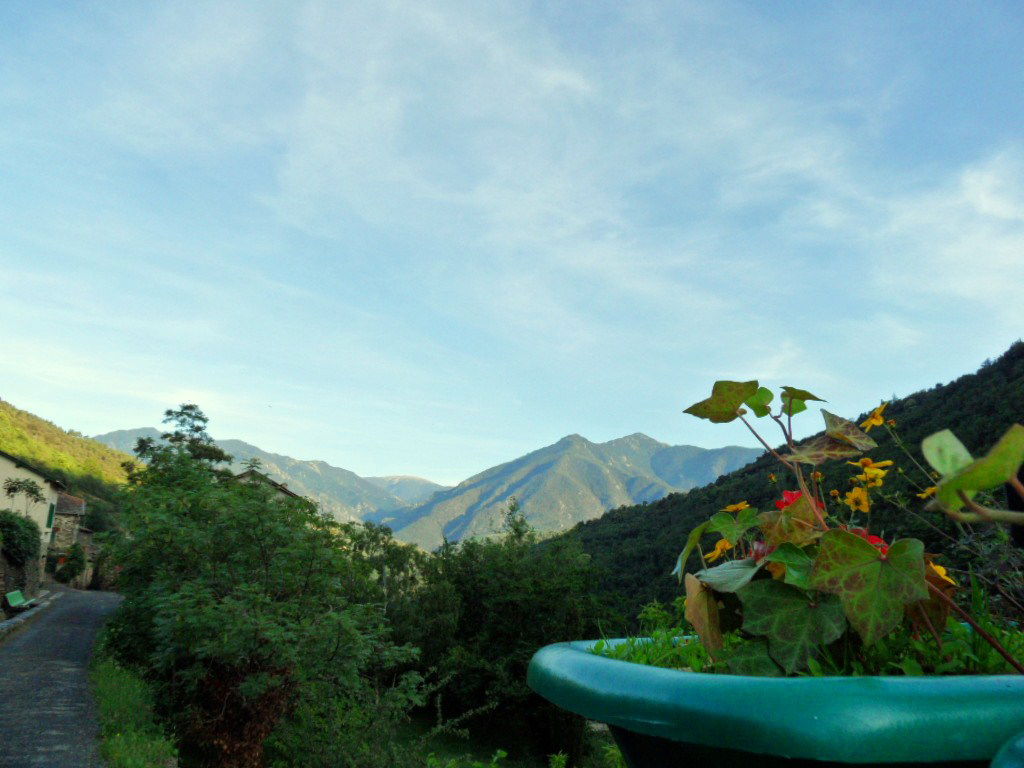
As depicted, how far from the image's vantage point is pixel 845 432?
1.07 metres

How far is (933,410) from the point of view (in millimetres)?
27484

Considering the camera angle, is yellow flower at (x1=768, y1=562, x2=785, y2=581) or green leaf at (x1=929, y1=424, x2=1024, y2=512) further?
yellow flower at (x1=768, y1=562, x2=785, y2=581)

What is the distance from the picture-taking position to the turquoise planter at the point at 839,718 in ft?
1.94

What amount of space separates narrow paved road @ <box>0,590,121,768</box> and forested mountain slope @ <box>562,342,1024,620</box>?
12.7 m

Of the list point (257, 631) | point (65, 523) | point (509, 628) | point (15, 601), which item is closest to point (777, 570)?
point (257, 631)

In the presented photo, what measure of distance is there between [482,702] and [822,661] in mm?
19607

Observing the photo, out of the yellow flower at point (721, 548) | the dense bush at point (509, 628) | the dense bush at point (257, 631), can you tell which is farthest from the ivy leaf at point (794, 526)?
the dense bush at point (509, 628)

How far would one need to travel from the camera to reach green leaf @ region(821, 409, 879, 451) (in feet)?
3.37

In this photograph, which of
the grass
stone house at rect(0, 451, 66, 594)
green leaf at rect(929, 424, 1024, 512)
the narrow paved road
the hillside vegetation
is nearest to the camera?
green leaf at rect(929, 424, 1024, 512)

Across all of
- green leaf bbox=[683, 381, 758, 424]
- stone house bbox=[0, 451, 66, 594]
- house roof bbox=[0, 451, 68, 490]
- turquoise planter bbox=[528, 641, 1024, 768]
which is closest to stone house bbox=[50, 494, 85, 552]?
stone house bbox=[0, 451, 66, 594]

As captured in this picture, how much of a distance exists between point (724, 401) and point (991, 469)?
1.85ft

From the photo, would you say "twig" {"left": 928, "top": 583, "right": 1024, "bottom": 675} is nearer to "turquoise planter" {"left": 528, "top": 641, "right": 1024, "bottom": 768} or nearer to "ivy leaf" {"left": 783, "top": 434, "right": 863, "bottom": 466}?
"turquoise planter" {"left": 528, "top": 641, "right": 1024, "bottom": 768}

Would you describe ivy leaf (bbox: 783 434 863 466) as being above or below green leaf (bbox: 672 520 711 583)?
above

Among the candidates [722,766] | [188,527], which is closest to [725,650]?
[722,766]
